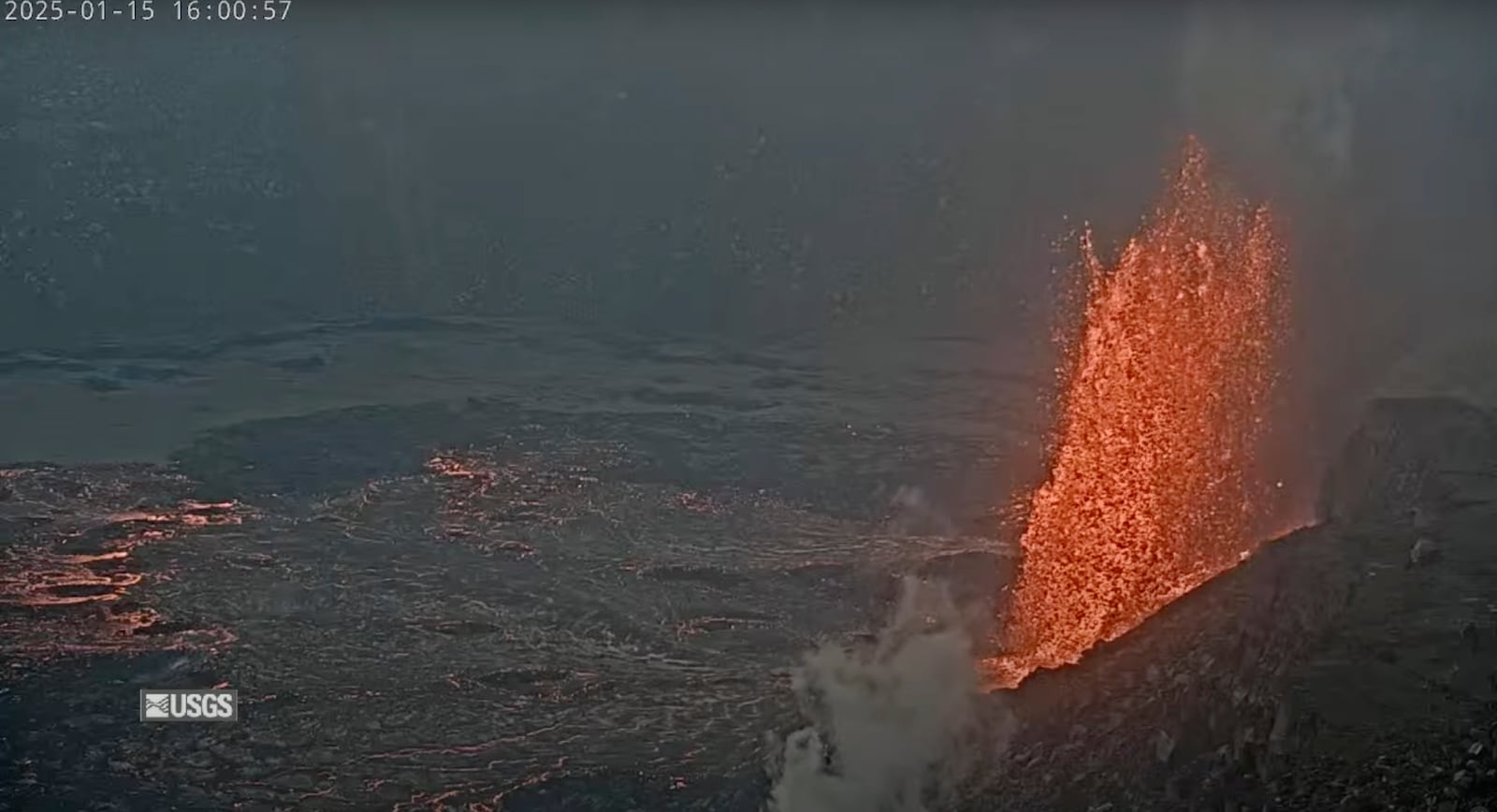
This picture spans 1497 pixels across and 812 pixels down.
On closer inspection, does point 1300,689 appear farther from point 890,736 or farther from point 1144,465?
point 1144,465

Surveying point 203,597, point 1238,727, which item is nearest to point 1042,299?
point 203,597

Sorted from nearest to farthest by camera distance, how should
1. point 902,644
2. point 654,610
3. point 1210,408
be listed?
1. point 902,644
2. point 1210,408
3. point 654,610

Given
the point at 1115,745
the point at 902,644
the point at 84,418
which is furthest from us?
the point at 84,418

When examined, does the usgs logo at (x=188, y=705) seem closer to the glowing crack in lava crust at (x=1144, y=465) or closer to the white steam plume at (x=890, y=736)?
the white steam plume at (x=890, y=736)

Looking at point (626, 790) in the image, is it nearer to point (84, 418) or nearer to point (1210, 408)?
point (1210, 408)

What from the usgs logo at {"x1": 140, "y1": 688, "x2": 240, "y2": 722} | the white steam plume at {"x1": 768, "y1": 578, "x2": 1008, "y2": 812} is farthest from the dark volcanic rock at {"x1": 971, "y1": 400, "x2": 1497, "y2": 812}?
the usgs logo at {"x1": 140, "y1": 688, "x2": 240, "y2": 722}

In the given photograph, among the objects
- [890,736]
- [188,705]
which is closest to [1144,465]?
[890,736]

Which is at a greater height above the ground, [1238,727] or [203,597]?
[1238,727]
